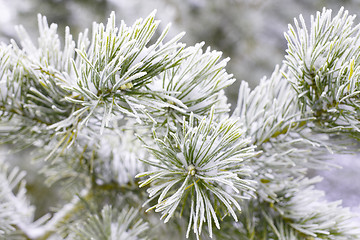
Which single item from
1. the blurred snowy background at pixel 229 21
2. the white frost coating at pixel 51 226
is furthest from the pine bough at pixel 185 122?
the blurred snowy background at pixel 229 21

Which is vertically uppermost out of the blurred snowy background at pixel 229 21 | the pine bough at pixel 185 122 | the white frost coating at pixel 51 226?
the blurred snowy background at pixel 229 21

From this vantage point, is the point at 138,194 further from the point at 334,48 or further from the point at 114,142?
the point at 334,48

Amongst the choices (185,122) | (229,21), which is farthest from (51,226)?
(229,21)

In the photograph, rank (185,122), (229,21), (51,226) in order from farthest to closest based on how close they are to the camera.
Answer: (229,21), (51,226), (185,122)

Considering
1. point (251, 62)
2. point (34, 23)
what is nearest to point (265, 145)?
point (34, 23)

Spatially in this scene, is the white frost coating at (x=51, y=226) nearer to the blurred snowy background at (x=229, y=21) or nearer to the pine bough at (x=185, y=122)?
the pine bough at (x=185, y=122)

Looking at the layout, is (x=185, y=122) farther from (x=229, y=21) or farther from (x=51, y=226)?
(x=229, y=21)
